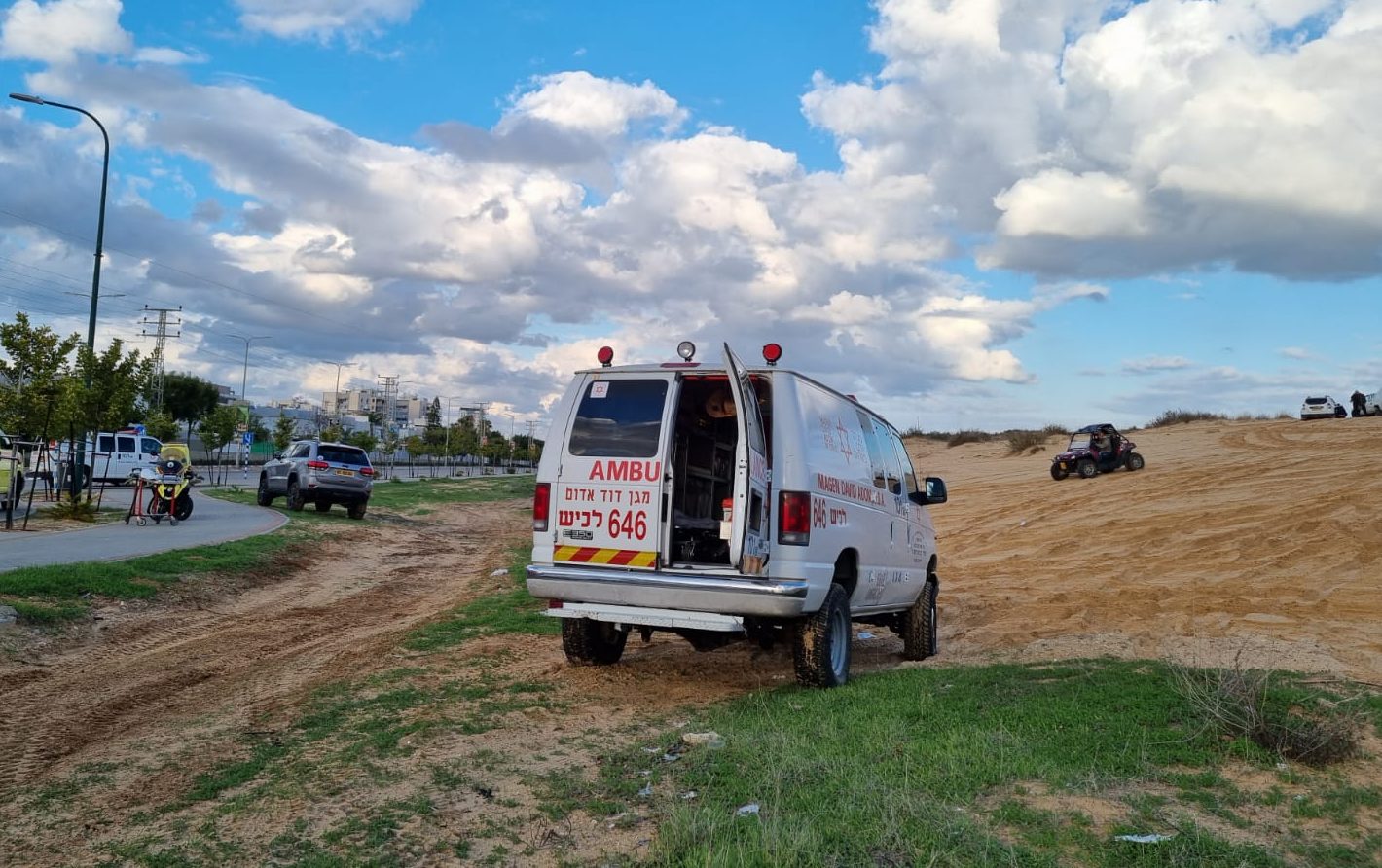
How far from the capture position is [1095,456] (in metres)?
30.2

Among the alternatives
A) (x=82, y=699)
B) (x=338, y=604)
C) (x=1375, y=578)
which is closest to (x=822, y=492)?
(x=82, y=699)

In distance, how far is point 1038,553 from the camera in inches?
739

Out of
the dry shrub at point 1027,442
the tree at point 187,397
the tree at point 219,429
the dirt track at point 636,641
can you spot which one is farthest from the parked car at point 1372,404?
the tree at point 187,397

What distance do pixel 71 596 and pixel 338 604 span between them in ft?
9.86

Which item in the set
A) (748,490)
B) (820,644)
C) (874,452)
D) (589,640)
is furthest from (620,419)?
(874,452)

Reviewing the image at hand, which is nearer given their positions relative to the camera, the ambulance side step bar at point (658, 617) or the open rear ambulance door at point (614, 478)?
the ambulance side step bar at point (658, 617)

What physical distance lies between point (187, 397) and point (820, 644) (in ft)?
308

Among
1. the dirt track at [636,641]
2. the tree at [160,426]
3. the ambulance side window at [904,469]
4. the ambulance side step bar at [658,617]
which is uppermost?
the tree at [160,426]

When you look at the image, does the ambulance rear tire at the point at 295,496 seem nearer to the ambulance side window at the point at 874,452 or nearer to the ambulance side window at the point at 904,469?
the ambulance side window at the point at 904,469

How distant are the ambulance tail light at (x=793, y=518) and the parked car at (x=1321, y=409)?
4590 centimetres

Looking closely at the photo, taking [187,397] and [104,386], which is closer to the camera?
[104,386]

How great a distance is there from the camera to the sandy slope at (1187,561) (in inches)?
376

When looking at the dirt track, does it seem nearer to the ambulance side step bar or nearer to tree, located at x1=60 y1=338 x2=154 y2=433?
the ambulance side step bar

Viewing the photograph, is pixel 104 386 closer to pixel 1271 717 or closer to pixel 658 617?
pixel 658 617
